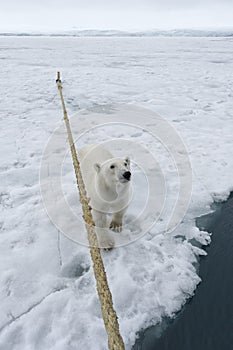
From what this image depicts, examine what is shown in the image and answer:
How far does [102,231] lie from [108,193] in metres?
0.42

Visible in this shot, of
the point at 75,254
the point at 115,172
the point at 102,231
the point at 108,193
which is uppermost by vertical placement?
the point at 115,172

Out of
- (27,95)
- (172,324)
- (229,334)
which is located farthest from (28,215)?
(27,95)

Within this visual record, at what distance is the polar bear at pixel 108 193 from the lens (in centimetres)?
279

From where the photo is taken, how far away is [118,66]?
14.6 m

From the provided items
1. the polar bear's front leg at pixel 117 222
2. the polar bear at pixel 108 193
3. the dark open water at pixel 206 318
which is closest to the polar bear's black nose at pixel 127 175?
the polar bear at pixel 108 193

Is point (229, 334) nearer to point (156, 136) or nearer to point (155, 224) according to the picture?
point (155, 224)

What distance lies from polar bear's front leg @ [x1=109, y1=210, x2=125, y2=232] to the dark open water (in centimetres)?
86

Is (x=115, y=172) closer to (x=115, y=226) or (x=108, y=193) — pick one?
(x=108, y=193)

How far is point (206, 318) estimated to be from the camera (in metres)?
2.40

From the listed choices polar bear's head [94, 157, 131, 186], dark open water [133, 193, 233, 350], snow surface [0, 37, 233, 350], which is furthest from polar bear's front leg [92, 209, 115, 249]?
dark open water [133, 193, 233, 350]

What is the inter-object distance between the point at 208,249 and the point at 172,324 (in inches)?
37.7

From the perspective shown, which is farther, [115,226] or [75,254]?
[115,226]

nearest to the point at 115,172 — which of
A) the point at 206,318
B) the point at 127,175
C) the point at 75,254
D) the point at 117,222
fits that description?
the point at 127,175

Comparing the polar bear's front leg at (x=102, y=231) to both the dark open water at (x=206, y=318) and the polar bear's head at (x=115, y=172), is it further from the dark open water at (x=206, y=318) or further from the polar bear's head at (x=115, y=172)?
the dark open water at (x=206, y=318)
